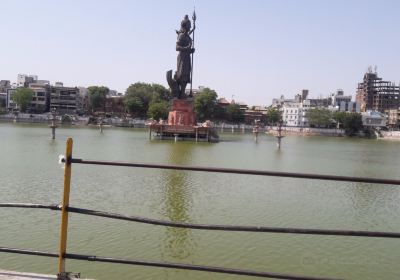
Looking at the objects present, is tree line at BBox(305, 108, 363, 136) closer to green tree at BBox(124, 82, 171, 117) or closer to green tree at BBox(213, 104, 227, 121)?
green tree at BBox(213, 104, 227, 121)

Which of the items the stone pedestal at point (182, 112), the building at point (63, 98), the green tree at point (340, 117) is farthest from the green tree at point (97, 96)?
the stone pedestal at point (182, 112)

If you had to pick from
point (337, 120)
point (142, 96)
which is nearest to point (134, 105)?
point (142, 96)

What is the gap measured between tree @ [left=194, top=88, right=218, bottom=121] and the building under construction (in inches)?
2716

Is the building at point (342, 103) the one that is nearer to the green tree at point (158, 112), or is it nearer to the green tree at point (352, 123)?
the green tree at point (352, 123)

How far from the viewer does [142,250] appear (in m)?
11.6

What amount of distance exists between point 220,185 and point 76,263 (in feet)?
43.6

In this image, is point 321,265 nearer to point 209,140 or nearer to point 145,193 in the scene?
point 145,193

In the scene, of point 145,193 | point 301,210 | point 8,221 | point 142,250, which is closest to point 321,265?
point 142,250

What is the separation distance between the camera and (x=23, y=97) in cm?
12412

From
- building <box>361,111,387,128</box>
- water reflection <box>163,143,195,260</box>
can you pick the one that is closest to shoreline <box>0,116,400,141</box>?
building <box>361,111,387,128</box>

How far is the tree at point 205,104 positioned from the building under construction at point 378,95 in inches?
2716

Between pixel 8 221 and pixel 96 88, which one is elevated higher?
pixel 96 88

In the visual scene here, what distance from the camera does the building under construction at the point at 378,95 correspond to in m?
167

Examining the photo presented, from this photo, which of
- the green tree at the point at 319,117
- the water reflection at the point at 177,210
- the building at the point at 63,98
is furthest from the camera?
the green tree at the point at 319,117
